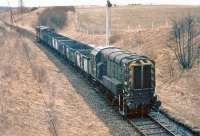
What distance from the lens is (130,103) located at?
22.4m

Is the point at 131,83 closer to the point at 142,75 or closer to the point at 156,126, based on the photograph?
the point at 142,75

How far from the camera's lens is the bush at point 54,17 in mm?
106562

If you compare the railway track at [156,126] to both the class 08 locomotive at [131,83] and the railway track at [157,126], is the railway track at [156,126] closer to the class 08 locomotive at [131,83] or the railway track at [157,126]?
the railway track at [157,126]

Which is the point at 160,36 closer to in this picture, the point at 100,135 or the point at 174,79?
the point at 174,79

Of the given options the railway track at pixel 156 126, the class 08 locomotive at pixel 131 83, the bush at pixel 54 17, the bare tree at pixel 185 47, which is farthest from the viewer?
the bush at pixel 54 17

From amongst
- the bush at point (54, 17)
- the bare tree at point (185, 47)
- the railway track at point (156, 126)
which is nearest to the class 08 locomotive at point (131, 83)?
the railway track at point (156, 126)

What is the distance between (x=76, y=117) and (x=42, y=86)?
23.8 ft

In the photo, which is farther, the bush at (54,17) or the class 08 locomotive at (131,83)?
the bush at (54,17)

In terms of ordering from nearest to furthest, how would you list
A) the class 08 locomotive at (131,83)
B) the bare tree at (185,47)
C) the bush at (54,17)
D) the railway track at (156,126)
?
the railway track at (156,126)
the class 08 locomotive at (131,83)
the bare tree at (185,47)
the bush at (54,17)

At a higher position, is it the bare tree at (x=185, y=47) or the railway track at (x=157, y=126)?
the bare tree at (x=185, y=47)

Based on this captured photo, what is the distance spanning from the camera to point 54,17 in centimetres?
11081

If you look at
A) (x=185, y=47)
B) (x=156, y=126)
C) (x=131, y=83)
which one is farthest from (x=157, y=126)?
(x=185, y=47)

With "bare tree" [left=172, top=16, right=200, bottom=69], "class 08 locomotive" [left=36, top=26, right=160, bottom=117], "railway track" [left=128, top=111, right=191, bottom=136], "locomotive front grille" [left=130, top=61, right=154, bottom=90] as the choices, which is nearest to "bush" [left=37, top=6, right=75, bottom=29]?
"bare tree" [left=172, top=16, right=200, bottom=69]

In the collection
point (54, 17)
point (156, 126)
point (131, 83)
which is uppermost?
point (131, 83)
